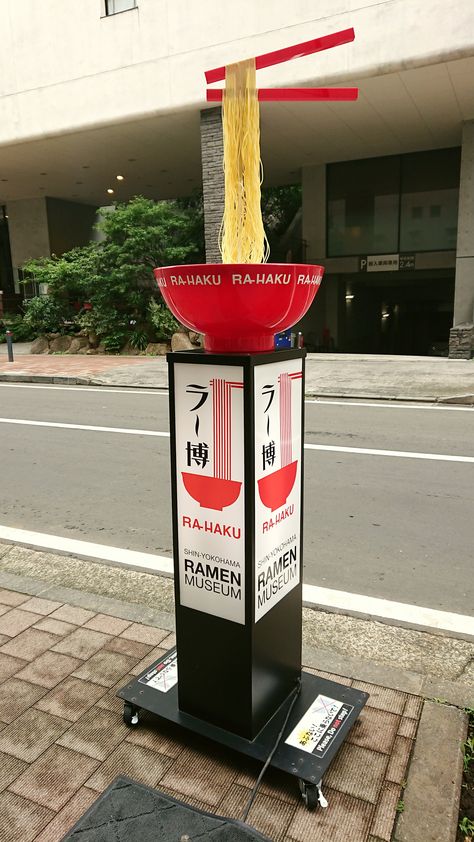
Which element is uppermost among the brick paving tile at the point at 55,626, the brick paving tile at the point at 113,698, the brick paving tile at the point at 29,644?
the brick paving tile at the point at 55,626

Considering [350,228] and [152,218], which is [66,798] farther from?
[350,228]

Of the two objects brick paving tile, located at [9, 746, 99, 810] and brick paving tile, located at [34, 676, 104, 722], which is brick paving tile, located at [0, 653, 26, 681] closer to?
brick paving tile, located at [34, 676, 104, 722]

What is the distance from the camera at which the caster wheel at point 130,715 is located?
8.56 ft

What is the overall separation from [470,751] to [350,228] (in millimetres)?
20798

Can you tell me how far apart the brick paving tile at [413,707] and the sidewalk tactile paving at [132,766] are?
105 centimetres

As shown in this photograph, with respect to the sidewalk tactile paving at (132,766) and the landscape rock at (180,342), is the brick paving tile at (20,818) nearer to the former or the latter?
the sidewalk tactile paving at (132,766)

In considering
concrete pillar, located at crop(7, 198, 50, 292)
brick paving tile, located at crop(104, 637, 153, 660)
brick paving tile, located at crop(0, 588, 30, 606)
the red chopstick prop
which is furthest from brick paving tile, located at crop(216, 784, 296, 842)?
concrete pillar, located at crop(7, 198, 50, 292)

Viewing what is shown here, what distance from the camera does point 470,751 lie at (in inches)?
95.9

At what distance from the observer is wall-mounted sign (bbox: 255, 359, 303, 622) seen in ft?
7.38

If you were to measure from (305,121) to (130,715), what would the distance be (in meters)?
16.5

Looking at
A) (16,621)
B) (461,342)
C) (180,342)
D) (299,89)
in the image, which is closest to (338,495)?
(16,621)

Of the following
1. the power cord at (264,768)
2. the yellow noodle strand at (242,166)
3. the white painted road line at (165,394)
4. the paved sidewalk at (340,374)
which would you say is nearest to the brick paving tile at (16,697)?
the power cord at (264,768)

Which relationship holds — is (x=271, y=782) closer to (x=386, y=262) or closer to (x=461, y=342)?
(x=461, y=342)

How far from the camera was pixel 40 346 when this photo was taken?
20922 millimetres
